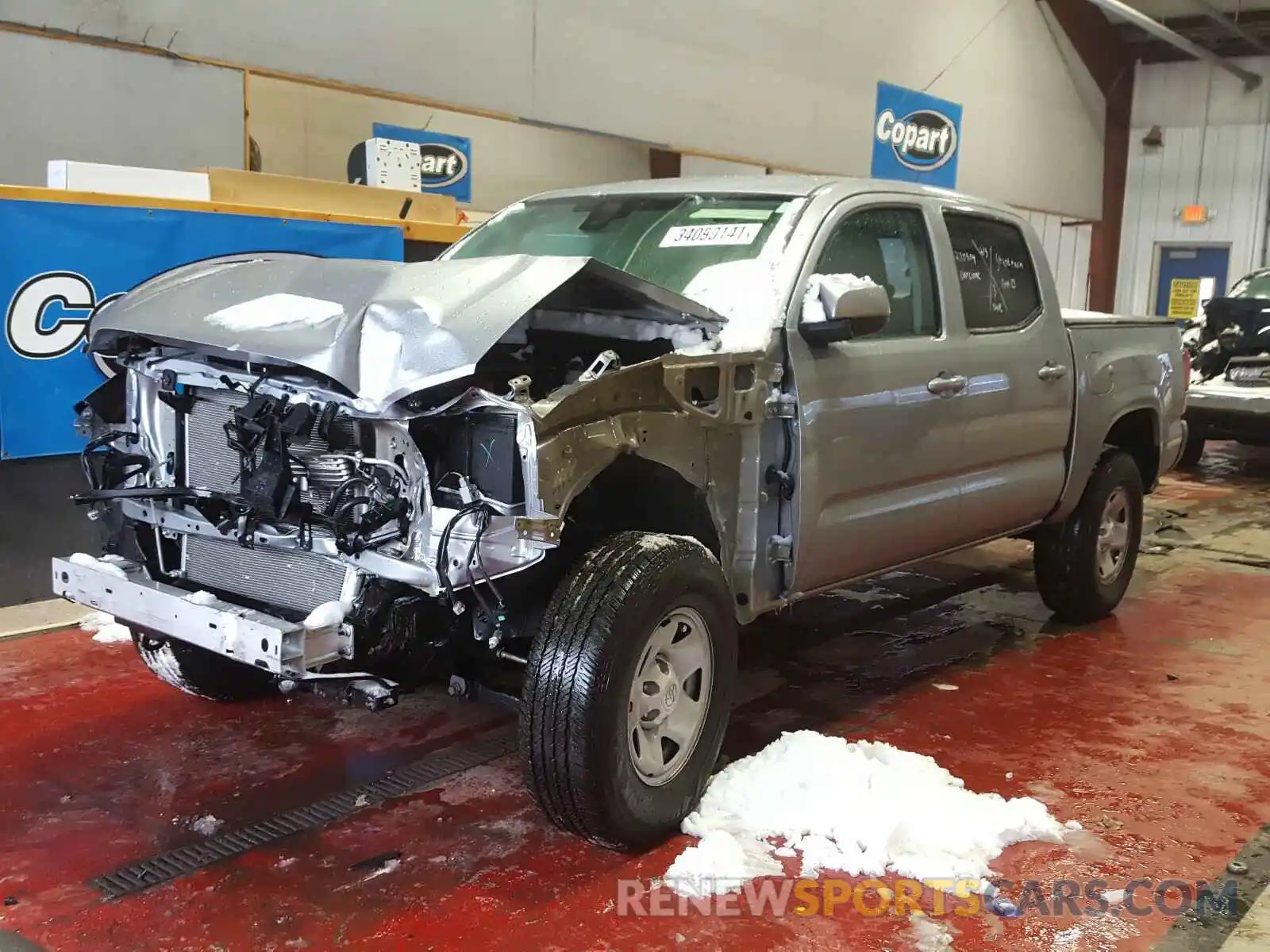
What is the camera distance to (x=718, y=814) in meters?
3.21

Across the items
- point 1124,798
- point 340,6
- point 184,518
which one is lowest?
point 1124,798

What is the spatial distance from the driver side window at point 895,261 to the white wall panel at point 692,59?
4386 mm

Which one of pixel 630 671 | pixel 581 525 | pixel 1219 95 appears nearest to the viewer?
pixel 630 671

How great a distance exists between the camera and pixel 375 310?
277 centimetres

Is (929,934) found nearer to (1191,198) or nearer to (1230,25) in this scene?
(1230,25)

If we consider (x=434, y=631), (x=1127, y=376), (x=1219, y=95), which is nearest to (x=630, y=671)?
(x=434, y=631)

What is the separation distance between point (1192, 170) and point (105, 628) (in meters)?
18.8

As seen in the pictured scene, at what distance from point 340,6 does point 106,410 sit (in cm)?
463

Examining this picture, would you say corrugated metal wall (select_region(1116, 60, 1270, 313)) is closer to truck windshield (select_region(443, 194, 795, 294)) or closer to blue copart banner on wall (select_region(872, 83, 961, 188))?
blue copart banner on wall (select_region(872, 83, 961, 188))

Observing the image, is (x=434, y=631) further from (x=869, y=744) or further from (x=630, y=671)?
(x=869, y=744)

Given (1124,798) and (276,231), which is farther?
(276,231)

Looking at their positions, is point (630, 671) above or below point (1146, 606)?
above

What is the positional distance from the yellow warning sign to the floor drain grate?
18.2 m

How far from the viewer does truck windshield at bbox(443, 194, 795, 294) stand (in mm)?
3709
